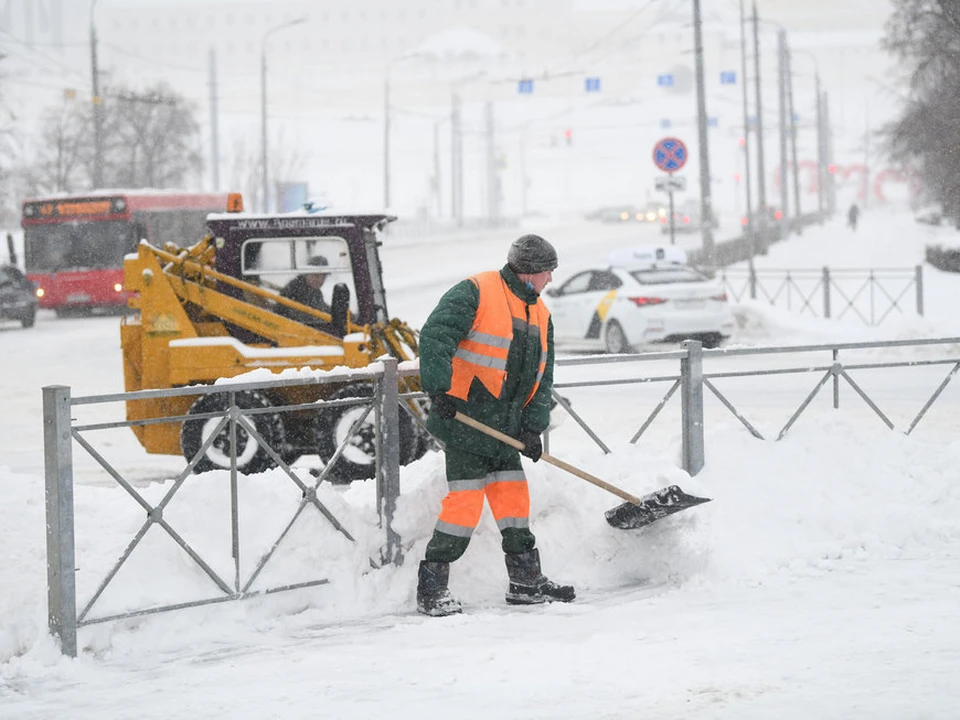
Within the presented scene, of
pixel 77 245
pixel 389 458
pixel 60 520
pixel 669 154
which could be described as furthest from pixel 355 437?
pixel 77 245

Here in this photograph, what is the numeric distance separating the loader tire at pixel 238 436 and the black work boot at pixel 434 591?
3.18m

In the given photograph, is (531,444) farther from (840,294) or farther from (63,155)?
(63,155)

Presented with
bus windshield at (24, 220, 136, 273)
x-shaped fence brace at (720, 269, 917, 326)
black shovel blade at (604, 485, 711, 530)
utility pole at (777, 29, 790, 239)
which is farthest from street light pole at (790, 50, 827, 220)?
black shovel blade at (604, 485, 711, 530)

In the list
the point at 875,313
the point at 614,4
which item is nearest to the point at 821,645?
the point at 875,313

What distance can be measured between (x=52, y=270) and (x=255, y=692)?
81.5 ft

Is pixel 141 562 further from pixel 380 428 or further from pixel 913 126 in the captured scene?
pixel 913 126

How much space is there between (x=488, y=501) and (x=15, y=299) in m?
21.7

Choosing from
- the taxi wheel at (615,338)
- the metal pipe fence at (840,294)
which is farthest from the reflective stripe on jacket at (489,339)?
the metal pipe fence at (840,294)

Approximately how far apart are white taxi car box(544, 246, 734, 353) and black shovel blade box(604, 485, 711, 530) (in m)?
11.5

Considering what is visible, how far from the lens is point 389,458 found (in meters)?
6.80

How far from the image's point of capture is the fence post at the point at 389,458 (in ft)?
22.3

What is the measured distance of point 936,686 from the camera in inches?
198

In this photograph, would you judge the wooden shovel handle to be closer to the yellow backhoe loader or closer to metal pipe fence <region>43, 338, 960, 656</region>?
metal pipe fence <region>43, 338, 960, 656</region>

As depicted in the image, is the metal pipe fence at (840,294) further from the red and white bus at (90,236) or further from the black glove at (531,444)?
the black glove at (531,444)
